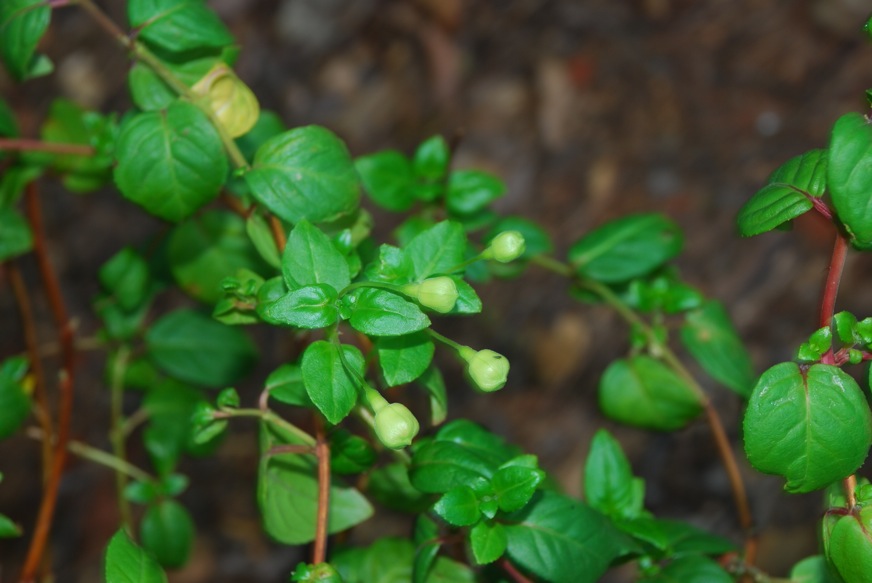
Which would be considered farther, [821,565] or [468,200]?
[468,200]

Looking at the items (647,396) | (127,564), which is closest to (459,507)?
(127,564)

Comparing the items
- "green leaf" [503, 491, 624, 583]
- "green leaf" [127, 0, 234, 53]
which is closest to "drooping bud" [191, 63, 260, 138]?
"green leaf" [127, 0, 234, 53]

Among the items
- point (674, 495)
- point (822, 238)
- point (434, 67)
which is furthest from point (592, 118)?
point (674, 495)

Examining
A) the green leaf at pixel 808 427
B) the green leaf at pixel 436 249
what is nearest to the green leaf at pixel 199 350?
the green leaf at pixel 436 249

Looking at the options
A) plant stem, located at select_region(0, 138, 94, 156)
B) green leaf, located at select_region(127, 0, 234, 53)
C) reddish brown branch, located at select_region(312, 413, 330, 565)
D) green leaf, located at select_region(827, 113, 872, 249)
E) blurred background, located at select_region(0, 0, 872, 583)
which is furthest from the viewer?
blurred background, located at select_region(0, 0, 872, 583)

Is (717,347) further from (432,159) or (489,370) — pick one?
(489,370)

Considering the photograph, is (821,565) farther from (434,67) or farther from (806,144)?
Answer: (434,67)

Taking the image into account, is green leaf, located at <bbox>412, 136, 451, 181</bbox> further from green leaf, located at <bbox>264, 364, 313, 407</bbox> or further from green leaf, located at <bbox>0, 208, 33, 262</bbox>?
green leaf, located at <bbox>0, 208, 33, 262</bbox>

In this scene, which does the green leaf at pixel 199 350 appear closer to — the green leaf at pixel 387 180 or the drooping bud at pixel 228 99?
the green leaf at pixel 387 180
